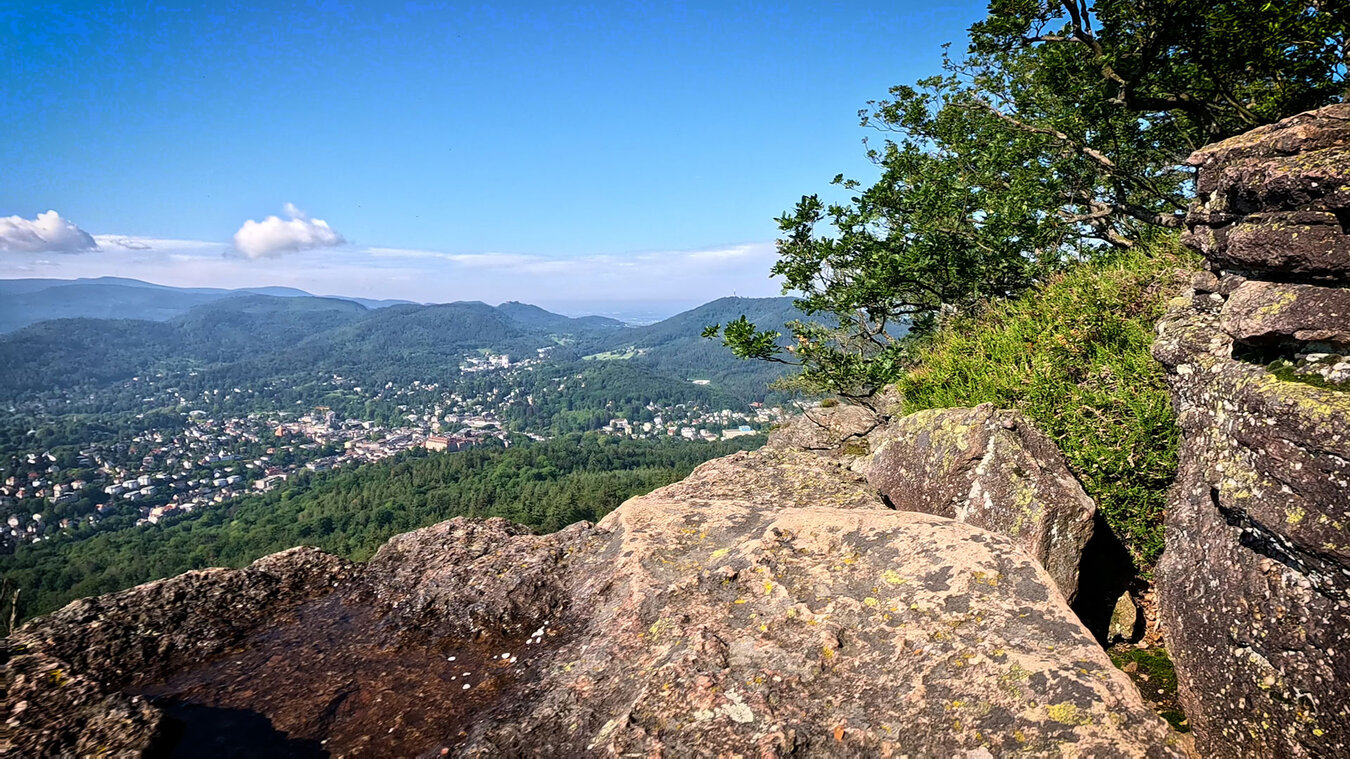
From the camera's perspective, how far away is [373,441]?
570 feet

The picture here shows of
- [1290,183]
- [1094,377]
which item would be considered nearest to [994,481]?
[1094,377]

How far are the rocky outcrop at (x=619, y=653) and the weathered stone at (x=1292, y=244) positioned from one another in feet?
11.4

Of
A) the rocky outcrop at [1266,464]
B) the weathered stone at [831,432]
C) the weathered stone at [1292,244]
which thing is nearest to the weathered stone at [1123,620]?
the rocky outcrop at [1266,464]

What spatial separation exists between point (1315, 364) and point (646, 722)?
19.7ft

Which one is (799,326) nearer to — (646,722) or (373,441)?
(646,722)

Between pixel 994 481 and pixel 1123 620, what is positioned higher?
pixel 994 481

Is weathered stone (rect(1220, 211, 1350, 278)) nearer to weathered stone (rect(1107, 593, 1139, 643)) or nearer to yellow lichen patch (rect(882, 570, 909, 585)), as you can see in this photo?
weathered stone (rect(1107, 593, 1139, 643))

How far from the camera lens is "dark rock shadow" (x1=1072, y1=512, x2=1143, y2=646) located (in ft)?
19.8

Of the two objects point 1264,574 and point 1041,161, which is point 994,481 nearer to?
point 1264,574

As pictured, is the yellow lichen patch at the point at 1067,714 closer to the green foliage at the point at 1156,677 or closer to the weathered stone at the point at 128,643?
the green foliage at the point at 1156,677

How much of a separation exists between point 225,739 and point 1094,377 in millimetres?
10084

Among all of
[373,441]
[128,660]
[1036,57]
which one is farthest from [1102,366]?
[373,441]

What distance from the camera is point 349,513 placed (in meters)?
88.1

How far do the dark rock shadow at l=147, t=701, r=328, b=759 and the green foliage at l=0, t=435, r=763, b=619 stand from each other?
161 ft
